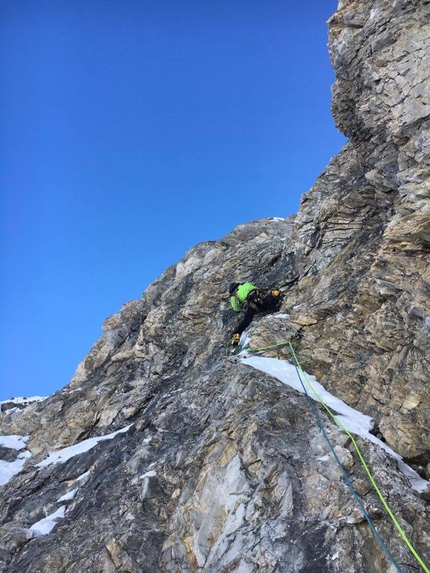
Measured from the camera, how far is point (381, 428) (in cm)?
1208

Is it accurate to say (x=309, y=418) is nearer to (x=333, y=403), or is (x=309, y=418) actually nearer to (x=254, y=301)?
(x=333, y=403)

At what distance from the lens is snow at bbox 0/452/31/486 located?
2197cm

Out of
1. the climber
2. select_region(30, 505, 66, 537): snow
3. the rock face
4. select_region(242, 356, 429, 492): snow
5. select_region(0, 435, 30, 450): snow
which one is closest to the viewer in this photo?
the rock face

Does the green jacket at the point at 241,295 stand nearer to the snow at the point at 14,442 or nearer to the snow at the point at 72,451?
the snow at the point at 72,451

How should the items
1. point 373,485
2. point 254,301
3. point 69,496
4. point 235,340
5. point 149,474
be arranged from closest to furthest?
point 373,485 → point 149,474 → point 69,496 → point 235,340 → point 254,301

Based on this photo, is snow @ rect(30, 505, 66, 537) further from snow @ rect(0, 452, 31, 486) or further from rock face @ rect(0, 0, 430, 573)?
snow @ rect(0, 452, 31, 486)

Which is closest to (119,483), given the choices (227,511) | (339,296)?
(227,511)

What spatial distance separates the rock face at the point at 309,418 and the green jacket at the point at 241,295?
1.43 metres

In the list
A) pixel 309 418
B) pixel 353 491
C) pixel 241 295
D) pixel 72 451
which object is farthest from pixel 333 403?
pixel 72 451

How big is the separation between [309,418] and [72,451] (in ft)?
41.9

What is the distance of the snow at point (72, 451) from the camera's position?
63.0 feet

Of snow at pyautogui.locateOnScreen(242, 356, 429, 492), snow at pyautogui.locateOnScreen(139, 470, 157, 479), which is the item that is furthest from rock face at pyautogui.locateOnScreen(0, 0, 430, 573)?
snow at pyautogui.locateOnScreen(242, 356, 429, 492)

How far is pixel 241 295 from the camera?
20.0 meters

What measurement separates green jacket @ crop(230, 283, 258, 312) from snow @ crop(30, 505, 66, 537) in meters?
10.6
